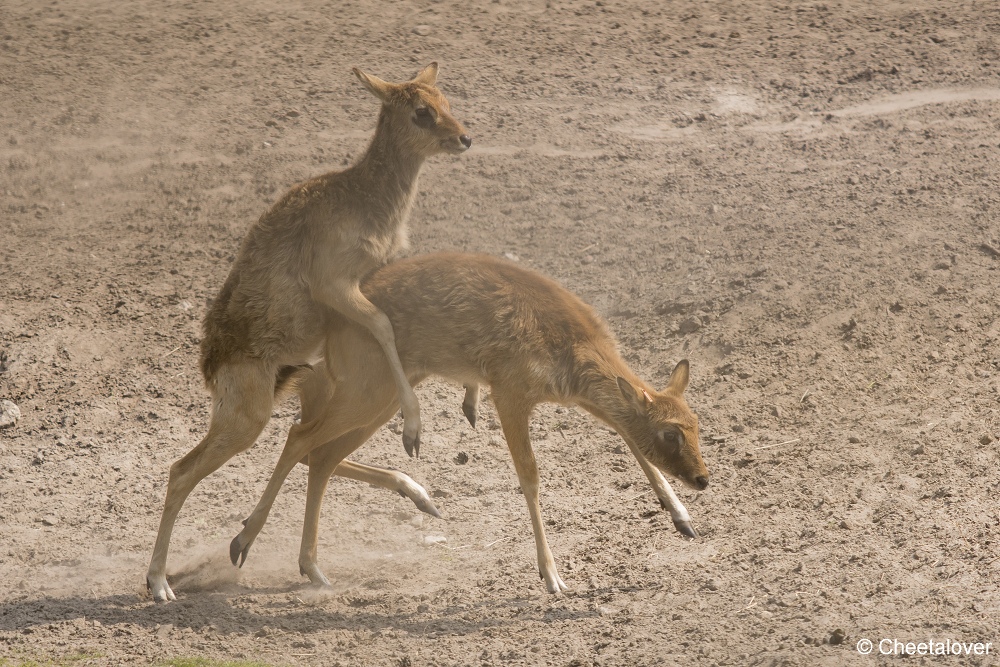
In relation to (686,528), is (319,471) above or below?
above

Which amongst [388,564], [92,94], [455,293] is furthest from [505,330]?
[92,94]

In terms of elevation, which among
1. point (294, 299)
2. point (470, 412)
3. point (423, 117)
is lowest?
point (470, 412)

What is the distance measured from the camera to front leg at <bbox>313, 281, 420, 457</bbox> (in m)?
7.34

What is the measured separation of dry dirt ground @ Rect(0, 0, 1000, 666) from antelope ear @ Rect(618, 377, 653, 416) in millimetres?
977

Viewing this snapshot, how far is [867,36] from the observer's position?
14.1 meters

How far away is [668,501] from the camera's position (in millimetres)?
7344

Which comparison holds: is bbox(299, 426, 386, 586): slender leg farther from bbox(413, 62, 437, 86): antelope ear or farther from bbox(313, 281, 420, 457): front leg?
bbox(413, 62, 437, 86): antelope ear

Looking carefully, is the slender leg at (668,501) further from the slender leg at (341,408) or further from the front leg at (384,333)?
the slender leg at (341,408)

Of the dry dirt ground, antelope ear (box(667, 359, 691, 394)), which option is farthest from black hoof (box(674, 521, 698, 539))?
antelope ear (box(667, 359, 691, 394))

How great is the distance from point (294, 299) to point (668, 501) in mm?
2704

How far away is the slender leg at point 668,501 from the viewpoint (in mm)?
7242

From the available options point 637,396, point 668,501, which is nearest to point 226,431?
point 637,396

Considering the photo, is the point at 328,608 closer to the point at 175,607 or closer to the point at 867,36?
the point at 175,607

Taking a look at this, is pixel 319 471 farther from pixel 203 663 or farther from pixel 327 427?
pixel 203 663
